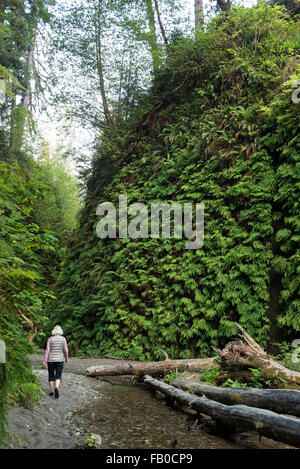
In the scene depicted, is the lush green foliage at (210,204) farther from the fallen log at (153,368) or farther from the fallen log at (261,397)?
the fallen log at (261,397)

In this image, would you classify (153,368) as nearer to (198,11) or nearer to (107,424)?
(107,424)

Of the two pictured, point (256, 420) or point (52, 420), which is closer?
point (256, 420)

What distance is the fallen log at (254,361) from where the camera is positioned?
607cm

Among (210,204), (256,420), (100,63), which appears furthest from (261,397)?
(100,63)

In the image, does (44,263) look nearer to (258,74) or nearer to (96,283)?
(96,283)

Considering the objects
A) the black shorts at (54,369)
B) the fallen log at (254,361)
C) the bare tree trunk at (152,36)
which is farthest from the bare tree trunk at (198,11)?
the black shorts at (54,369)

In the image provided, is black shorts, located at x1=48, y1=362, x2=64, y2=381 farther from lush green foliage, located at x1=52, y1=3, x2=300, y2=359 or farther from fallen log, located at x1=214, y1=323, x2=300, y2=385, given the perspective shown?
lush green foliage, located at x1=52, y1=3, x2=300, y2=359

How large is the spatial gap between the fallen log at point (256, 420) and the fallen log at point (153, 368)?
2.58 m

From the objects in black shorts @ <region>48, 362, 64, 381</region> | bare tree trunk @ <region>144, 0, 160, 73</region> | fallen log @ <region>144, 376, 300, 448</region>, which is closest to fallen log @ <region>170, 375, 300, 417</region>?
fallen log @ <region>144, 376, 300, 448</region>

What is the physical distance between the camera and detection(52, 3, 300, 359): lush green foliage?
9836 mm

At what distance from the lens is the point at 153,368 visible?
8.88 meters

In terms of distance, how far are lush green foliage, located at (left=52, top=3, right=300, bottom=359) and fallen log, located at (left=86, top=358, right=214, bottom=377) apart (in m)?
1.55

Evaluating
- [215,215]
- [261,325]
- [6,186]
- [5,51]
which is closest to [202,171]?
[215,215]

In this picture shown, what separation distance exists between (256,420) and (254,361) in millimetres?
2666
